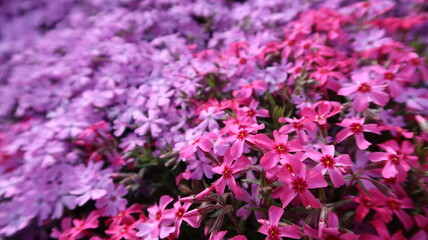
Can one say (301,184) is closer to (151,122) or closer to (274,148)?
(274,148)

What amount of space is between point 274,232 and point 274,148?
346 mm

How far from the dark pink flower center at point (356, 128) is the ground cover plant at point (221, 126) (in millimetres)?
13

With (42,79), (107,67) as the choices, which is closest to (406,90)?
(107,67)

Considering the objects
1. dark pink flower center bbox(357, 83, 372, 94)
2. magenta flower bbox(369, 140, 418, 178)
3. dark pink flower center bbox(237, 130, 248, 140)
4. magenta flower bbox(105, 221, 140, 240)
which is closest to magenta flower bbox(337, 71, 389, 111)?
dark pink flower center bbox(357, 83, 372, 94)

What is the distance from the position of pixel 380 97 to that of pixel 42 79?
2.57 meters

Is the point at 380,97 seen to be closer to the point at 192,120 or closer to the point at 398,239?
the point at 398,239

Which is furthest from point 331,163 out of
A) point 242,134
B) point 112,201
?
point 112,201

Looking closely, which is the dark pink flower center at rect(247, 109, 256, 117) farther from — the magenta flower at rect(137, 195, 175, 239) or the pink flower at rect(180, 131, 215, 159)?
the magenta flower at rect(137, 195, 175, 239)

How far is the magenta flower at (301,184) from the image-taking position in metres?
1.25

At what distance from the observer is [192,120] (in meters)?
1.94

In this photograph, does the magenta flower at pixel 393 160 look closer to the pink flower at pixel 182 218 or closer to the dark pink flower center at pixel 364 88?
the dark pink flower center at pixel 364 88

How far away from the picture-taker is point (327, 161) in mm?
1334

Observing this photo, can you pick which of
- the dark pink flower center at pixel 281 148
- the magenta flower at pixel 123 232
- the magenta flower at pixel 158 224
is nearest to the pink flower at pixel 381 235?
the dark pink flower center at pixel 281 148

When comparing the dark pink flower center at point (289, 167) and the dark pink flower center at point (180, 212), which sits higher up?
the dark pink flower center at point (289, 167)
